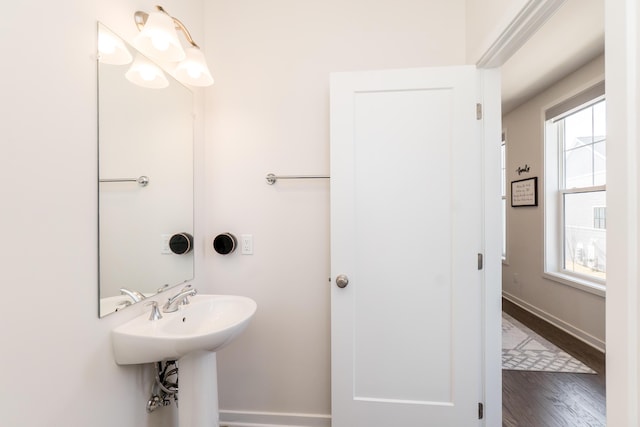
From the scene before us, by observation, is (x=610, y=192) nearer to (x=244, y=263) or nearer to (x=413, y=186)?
(x=413, y=186)

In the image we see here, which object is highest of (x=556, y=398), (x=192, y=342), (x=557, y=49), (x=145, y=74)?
(x=557, y=49)

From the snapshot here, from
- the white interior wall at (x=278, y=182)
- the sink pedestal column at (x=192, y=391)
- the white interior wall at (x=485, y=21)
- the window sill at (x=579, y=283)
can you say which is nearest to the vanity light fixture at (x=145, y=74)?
the white interior wall at (x=278, y=182)

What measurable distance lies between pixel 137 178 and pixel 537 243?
13.4 ft

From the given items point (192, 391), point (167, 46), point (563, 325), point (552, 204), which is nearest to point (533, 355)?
point (563, 325)

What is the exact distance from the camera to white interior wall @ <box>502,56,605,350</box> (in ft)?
8.50

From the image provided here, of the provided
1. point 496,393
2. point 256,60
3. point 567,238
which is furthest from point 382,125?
point 567,238

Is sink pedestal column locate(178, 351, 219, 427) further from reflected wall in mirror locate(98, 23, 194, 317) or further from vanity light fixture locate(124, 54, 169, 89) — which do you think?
vanity light fixture locate(124, 54, 169, 89)

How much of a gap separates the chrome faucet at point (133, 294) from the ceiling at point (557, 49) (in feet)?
9.69

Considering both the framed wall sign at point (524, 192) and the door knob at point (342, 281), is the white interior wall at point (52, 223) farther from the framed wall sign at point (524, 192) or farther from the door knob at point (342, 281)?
the framed wall sign at point (524, 192)

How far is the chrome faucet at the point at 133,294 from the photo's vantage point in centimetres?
109

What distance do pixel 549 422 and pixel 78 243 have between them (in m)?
2.66

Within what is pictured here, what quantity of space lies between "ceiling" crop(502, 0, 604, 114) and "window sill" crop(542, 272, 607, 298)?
6.98 feet

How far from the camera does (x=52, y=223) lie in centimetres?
83

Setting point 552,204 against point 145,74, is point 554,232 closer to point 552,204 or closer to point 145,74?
point 552,204
